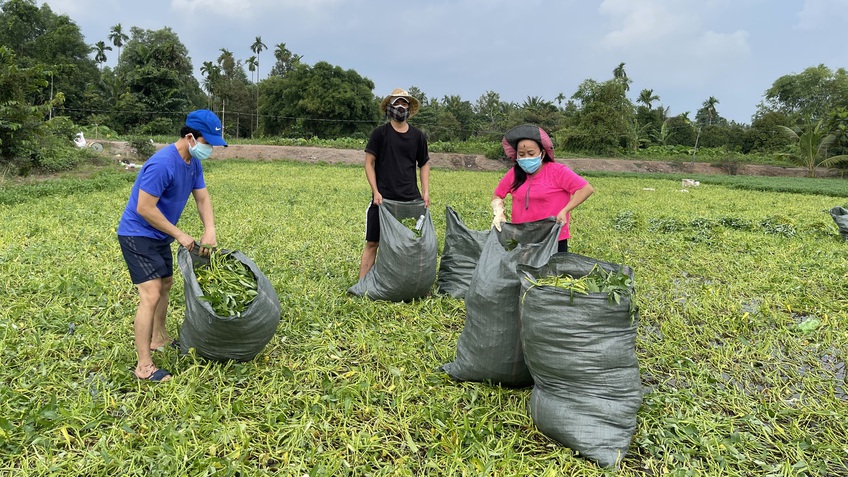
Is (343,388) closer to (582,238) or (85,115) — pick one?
(582,238)

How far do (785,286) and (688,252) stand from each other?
5.26 feet

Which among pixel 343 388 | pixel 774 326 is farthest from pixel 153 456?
pixel 774 326

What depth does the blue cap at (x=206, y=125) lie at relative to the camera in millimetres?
2727

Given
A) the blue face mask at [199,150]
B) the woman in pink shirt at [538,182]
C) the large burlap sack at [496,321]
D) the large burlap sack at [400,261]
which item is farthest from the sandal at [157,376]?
the woman in pink shirt at [538,182]

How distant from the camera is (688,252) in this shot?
6086mm

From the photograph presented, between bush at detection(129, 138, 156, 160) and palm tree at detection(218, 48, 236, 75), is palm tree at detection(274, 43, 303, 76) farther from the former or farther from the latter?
bush at detection(129, 138, 156, 160)

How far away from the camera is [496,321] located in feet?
8.41

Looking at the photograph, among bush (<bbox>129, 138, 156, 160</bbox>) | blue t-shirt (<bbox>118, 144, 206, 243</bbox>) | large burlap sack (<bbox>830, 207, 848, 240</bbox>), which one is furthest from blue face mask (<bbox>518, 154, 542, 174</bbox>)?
bush (<bbox>129, 138, 156, 160</bbox>)

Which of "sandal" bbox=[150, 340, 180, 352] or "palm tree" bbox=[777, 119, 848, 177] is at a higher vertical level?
"palm tree" bbox=[777, 119, 848, 177]

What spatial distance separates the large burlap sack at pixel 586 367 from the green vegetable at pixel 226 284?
5.12ft

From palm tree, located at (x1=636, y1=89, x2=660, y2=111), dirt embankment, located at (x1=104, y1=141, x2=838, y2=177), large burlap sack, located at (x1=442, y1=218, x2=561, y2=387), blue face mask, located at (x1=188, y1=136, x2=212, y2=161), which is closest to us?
large burlap sack, located at (x1=442, y1=218, x2=561, y2=387)

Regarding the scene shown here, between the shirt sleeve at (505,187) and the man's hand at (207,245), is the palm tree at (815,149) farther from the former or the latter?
the man's hand at (207,245)

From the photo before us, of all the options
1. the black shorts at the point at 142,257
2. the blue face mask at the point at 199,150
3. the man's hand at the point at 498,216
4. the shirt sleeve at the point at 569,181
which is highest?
the blue face mask at the point at 199,150

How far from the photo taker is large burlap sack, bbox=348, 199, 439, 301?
383 cm
